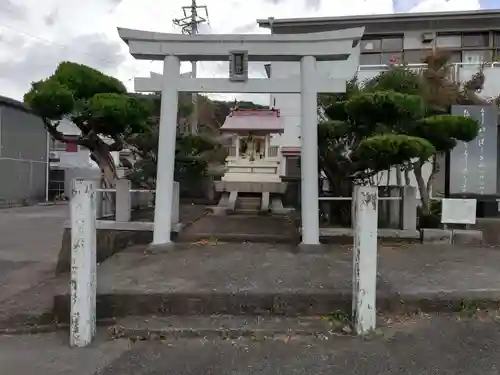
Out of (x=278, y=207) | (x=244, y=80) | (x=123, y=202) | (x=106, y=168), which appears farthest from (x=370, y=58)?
(x=123, y=202)

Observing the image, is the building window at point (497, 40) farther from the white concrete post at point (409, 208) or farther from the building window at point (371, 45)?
the white concrete post at point (409, 208)

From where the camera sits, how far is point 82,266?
430 cm

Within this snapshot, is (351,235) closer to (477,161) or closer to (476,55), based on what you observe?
(477,161)

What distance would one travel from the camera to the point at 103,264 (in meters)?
6.34

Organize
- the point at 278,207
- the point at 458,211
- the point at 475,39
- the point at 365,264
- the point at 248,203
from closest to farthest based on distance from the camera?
1. the point at 365,264
2. the point at 458,211
3. the point at 278,207
4. the point at 248,203
5. the point at 475,39

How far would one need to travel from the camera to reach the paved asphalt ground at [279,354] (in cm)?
373

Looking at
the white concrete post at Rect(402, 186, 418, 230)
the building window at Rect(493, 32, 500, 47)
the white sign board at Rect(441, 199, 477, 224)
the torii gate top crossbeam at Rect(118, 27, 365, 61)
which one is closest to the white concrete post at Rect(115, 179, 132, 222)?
the torii gate top crossbeam at Rect(118, 27, 365, 61)

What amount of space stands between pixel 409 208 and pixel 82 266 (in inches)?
221

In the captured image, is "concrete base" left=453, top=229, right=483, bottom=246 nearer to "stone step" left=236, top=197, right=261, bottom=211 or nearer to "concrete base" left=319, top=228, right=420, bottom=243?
"concrete base" left=319, top=228, right=420, bottom=243

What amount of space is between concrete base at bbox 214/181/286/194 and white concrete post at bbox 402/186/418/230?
5.41 m

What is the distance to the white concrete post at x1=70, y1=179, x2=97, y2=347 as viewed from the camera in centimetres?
427

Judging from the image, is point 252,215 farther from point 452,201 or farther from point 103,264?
point 103,264

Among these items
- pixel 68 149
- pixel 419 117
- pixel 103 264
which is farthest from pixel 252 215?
pixel 68 149

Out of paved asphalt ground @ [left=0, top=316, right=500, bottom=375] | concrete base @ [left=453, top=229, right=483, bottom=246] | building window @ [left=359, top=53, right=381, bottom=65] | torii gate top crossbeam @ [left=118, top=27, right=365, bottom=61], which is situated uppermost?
building window @ [left=359, top=53, right=381, bottom=65]
